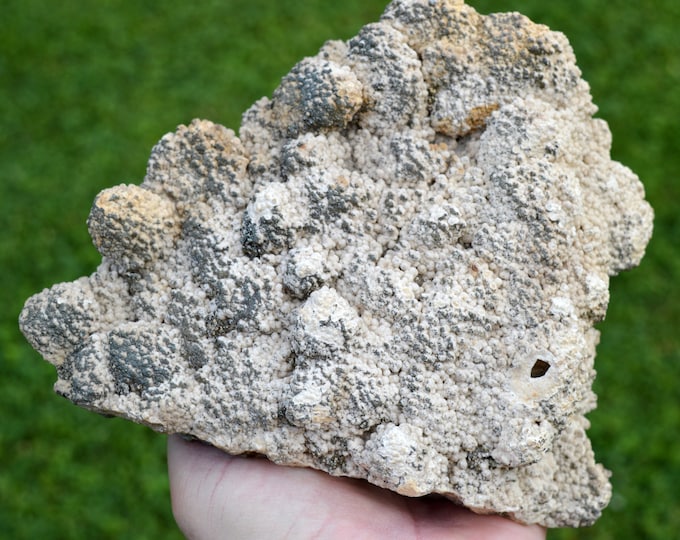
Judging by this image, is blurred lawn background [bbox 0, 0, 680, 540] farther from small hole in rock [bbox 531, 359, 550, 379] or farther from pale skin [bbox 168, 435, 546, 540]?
small hole in rock [bbox 531, 359, 550, 379]

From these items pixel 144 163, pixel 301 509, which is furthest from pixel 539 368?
pixel 144 163

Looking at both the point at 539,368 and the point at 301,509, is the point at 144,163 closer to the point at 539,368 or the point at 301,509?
the point at 301,509

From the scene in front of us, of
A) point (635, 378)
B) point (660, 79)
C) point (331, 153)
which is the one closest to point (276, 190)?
point (331, 153)

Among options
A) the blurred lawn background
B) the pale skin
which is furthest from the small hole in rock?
the blurred lawn background

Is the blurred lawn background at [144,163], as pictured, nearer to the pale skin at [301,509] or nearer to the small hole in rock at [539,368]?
the pale skin at [301,509]

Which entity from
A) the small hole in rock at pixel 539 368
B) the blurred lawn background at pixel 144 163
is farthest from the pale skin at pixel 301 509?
the blurred lawn background at pixel 144 163

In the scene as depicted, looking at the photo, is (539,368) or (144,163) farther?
(144,163)
